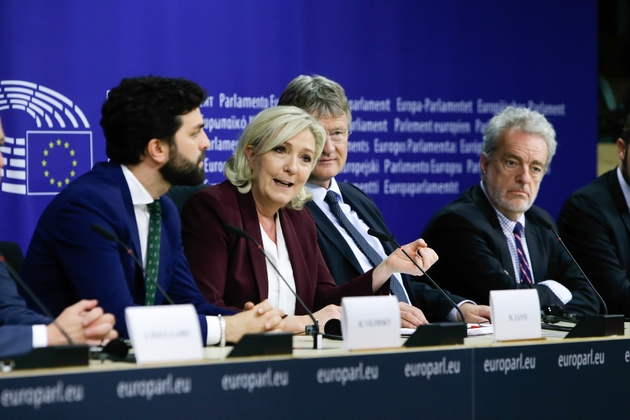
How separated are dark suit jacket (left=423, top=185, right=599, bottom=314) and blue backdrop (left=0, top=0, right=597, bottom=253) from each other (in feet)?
2.97

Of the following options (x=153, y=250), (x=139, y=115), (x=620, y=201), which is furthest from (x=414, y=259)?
(x=620, y=201)

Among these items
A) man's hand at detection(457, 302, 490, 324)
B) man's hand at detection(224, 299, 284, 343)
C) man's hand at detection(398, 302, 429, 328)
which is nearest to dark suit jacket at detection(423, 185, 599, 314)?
man's hand at detection(457, 302, 490, 324)

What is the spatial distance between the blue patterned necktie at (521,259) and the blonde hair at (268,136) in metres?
1.10

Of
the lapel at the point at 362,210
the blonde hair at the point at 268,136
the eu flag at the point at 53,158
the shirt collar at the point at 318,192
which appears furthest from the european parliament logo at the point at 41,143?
the lapel at the point at 362,210

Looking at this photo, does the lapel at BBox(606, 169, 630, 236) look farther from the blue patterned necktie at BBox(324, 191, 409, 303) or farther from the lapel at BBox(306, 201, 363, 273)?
the lapel at BBox(306, 201, 363, 273)

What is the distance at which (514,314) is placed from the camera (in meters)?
2.35

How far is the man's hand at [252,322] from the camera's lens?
2.44 metres

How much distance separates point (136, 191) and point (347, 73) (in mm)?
2122

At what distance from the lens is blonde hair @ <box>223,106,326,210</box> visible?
10.5 feet

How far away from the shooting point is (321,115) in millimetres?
3635

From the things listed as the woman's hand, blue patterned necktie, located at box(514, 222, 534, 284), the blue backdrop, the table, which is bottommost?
the table

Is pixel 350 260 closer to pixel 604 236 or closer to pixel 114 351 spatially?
pixel 604 236

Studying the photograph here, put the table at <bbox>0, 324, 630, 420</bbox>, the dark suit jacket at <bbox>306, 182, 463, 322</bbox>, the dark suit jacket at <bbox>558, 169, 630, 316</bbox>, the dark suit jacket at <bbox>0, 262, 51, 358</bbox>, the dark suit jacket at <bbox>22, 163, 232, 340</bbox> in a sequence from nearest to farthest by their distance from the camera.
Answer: the table at <bbox>0, 324, 630, 420</bbox>, the dark suit jacket at <bbox>0, 262, 51, 358</bbox>, the dark suit jacket at <bbox>22, 163, 232, 340</bbox>, the dark suit jacket at <bbox>306, 182, 463, 322</bbox>, the dark suit jacket at <bbox>558, 169, 630, 316</bbox>

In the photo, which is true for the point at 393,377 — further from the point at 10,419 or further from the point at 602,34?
the point at 602,34
